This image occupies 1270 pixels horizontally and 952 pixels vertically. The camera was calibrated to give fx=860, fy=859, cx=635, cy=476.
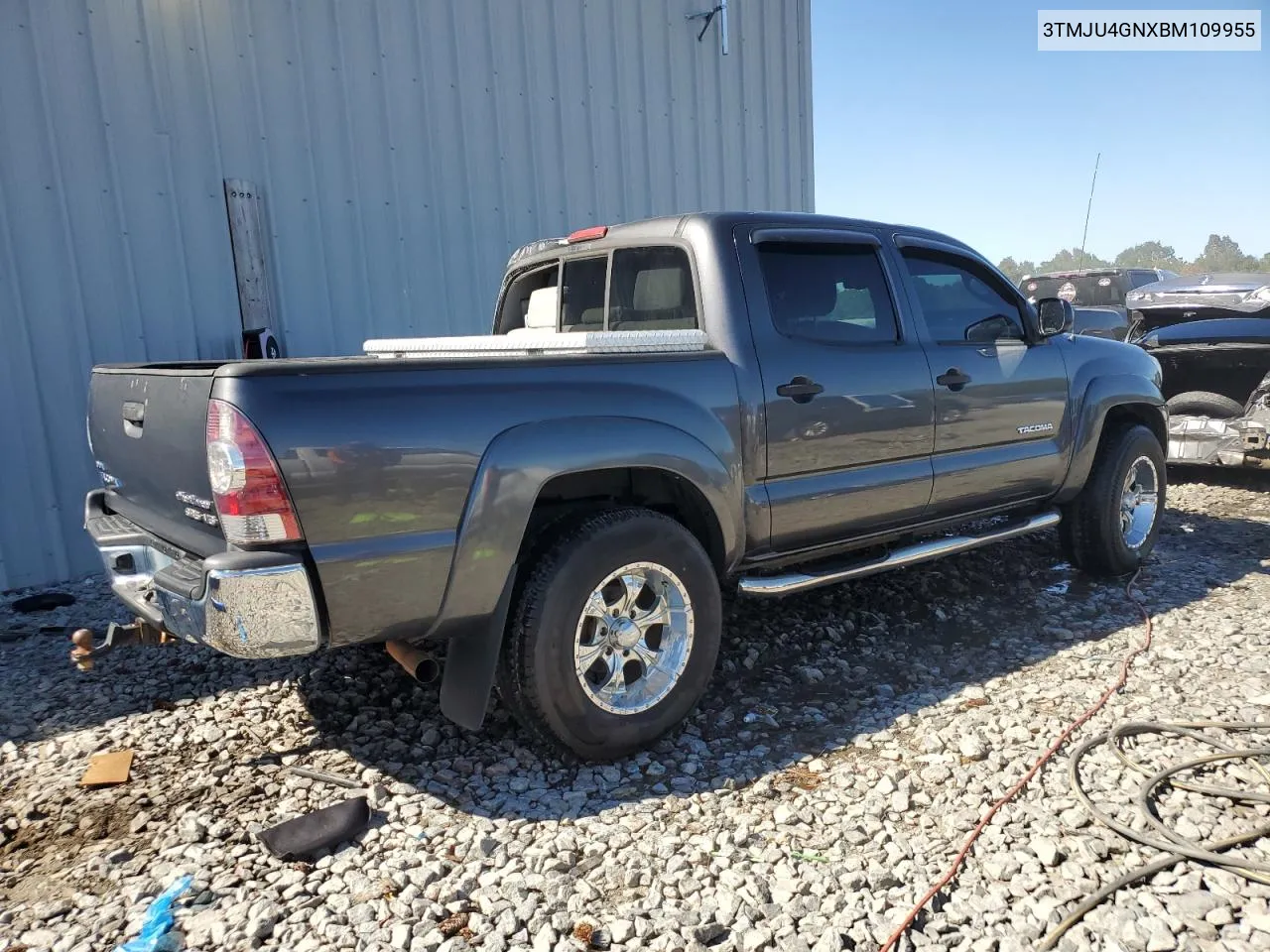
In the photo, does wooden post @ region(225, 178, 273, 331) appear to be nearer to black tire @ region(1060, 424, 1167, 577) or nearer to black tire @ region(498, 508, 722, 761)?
black tire @ region(498, 508, 722, 761)

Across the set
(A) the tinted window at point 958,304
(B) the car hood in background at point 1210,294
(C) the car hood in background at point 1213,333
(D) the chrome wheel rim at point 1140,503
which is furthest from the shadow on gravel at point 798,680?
(B) the car hood in background at point 1210,294

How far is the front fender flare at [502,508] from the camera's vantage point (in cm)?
267

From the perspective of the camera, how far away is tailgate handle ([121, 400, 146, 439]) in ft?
9.36

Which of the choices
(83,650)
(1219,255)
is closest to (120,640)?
(83,650)

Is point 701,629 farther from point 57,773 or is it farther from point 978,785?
point 57,773

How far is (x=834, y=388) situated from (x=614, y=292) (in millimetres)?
1071

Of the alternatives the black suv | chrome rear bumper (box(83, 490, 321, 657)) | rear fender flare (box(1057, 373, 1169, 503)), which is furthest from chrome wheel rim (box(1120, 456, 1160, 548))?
the black suv

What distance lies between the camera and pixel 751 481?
131 inches

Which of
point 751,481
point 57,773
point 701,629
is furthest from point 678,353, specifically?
point 57,773

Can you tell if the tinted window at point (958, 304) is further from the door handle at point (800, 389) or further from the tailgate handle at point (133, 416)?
the tailgate handle at point (133, 416)

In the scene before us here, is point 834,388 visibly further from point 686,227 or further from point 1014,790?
point 1014,790

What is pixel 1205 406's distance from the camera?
7281 mm

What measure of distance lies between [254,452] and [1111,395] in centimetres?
443

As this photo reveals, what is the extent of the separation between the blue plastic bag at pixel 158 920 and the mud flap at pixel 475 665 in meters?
0.88
